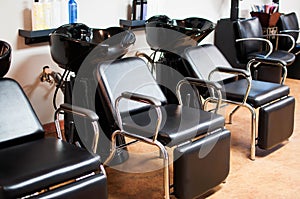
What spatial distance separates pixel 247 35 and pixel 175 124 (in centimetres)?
183

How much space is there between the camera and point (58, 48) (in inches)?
89.0

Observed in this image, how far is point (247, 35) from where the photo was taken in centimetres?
362

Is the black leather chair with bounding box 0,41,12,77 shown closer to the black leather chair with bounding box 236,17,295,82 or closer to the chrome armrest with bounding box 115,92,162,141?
the chrome armrest with bounding box 115,92,162,141

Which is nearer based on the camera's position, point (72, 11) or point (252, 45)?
point (72, 11)

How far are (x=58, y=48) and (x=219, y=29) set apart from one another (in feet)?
6.30

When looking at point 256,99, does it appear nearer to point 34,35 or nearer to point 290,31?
point 34,35

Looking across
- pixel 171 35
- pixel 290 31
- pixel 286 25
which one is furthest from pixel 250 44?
pixel 171 35

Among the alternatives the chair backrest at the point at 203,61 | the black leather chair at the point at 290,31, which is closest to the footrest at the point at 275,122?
the chair backrest at the point at 203,61

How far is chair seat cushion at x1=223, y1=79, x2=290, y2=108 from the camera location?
252 centimetres

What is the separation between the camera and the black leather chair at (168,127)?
6.39 feet

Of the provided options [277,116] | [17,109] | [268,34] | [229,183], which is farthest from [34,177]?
[268,34]

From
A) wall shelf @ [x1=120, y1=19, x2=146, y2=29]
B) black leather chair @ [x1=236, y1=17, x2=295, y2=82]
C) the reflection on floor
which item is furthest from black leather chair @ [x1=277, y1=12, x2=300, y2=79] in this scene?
wall shelf @ [x1=120, y1=19, x2=146, y2=29]

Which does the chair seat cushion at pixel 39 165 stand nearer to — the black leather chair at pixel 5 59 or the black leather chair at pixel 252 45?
the black leather chair at pixel 5 59

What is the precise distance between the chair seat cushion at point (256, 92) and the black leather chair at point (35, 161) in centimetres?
109
